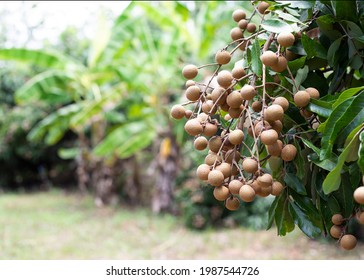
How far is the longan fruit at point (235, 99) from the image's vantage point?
0.60 meters

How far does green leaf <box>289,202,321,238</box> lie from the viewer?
68cm

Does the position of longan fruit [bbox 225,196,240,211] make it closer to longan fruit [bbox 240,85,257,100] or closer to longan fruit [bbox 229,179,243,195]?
longan fruit [bbox 229,179,243,195]

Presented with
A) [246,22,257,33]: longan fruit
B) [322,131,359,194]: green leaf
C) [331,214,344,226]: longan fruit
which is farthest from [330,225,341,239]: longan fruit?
[246,22,257,33]: longan fruit

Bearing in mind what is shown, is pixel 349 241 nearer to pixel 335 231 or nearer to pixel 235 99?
pixel 335 231

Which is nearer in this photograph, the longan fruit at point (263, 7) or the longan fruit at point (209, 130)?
the longan fruit at point (209, 130)

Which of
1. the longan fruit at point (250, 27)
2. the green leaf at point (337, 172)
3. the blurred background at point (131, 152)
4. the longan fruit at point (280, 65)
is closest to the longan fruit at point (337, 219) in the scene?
the green leaf at point (337, 172)

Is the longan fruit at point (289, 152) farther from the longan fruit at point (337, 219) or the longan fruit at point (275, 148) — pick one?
the longan fruit at point (337, 219)

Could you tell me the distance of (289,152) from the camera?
605 millimetres

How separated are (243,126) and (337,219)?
0.60 feet

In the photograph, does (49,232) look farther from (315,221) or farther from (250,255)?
(315,221)

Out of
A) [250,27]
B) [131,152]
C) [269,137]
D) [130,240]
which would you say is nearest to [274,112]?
[269,137]

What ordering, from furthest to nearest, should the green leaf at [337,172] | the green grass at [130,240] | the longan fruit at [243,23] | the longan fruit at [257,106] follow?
1. the green grass at [130,240]
2. the longan fruit at [243,23]
3. the longan fruit at [257,106]
4. the green leaf at [337,172]

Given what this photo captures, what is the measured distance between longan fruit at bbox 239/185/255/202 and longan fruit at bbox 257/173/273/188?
0.05 feet
